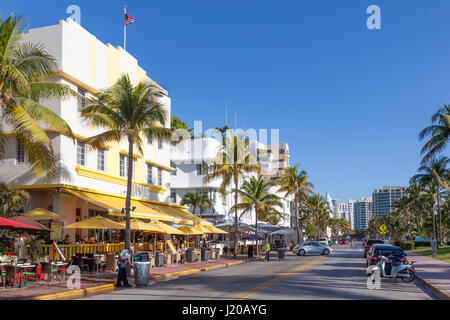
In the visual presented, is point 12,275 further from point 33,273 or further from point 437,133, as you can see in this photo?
point 437,133

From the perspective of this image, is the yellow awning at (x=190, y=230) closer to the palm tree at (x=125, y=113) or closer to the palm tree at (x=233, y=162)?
the palm tree at (x=233, y=162)

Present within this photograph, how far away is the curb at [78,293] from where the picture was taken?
1488 cm

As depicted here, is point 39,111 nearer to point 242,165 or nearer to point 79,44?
point 79,44

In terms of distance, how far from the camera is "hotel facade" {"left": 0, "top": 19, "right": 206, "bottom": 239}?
84.7ft

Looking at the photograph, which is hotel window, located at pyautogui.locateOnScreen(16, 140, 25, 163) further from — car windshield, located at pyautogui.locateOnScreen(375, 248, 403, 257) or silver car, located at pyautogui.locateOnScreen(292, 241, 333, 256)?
silver car, located at pyautogui.locateOnScreen(292, 241, 333, 256)

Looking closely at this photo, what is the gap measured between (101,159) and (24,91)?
1288 cm

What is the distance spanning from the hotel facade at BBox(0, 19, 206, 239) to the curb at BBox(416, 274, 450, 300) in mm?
14810

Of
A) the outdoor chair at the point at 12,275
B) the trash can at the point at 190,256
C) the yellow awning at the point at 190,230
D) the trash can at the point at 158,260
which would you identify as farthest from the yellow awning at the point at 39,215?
the trash can at the point at 190,256

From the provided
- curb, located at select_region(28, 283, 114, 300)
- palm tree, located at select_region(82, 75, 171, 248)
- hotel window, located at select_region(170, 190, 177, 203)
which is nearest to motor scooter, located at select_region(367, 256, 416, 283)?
curb, located at select_region(28, 283, 114, 300)

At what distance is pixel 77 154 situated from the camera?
27.6m

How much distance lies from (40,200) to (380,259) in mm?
18293

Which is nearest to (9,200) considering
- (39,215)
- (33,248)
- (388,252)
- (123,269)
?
(39,215)
